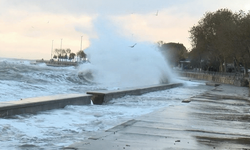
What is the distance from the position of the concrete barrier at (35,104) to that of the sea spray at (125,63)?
20.1 meters

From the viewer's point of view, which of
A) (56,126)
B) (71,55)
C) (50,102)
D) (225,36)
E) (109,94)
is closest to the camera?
(56,126)

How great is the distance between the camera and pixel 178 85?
28.6m

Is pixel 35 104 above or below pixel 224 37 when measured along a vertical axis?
below

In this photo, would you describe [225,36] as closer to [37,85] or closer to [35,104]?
[37,85]

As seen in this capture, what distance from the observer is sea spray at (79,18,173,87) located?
32250mm

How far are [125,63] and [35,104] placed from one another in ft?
80.4

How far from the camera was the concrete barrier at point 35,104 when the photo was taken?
8.28m

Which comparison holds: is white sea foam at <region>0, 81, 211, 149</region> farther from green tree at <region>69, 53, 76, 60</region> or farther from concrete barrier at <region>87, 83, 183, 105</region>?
green tree at <region>69, 53, 76, 60</region>

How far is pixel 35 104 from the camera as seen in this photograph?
30.5ft

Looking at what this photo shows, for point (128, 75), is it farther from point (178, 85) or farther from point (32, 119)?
point (32, 119)

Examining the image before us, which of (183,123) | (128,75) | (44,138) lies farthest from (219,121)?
(128,75)

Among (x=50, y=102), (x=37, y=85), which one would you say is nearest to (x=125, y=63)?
(x=37, y=85)

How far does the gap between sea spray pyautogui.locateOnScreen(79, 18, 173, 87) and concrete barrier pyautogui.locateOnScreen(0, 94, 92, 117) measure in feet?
66.0

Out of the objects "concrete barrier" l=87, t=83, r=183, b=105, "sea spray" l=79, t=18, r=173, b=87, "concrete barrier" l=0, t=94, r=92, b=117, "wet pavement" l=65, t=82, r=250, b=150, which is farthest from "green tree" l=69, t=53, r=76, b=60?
"wet pavement" l=65, t=82, r=250, b=150
